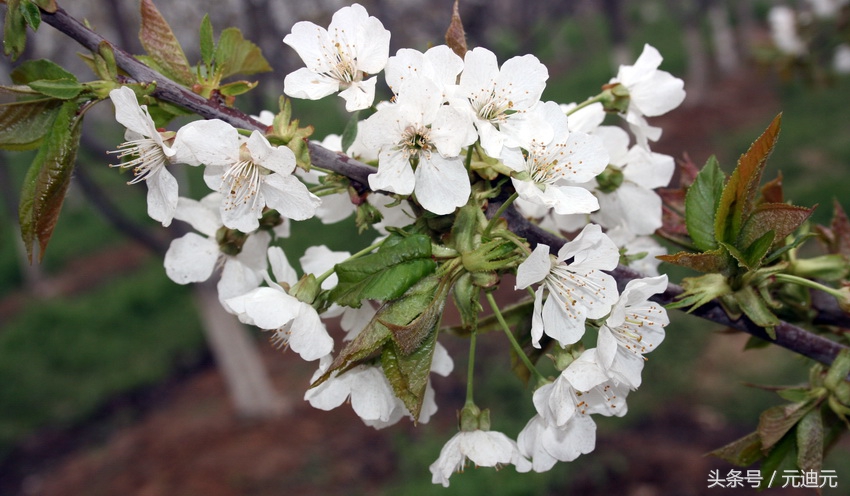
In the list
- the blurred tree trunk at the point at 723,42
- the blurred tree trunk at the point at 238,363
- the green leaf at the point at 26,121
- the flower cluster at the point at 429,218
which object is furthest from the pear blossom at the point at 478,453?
the blurred tree trunk at the point at 723,42

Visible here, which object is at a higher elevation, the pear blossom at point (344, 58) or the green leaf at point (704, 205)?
the pear blossom at point (344, 58)

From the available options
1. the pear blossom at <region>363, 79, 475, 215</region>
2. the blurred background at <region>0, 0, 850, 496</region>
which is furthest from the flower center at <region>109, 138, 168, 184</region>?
the blurred background at <region>0, 0, 850, 496</region>

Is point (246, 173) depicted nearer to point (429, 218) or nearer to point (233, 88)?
point (233, 88)

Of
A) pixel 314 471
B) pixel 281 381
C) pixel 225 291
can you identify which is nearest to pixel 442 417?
pixel 314 471

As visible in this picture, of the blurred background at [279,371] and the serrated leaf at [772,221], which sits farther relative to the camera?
the blurred background at [279,371]

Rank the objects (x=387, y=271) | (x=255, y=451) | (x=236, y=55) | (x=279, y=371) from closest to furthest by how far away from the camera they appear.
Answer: (x=387, y=271), (x=236, y=55), (x=255, y=451), (x=279, y=371)

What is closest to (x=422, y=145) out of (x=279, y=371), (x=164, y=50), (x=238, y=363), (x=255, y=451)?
(x=164, y=50)

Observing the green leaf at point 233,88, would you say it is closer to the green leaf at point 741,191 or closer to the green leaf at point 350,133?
the green leaf at point 350,133
